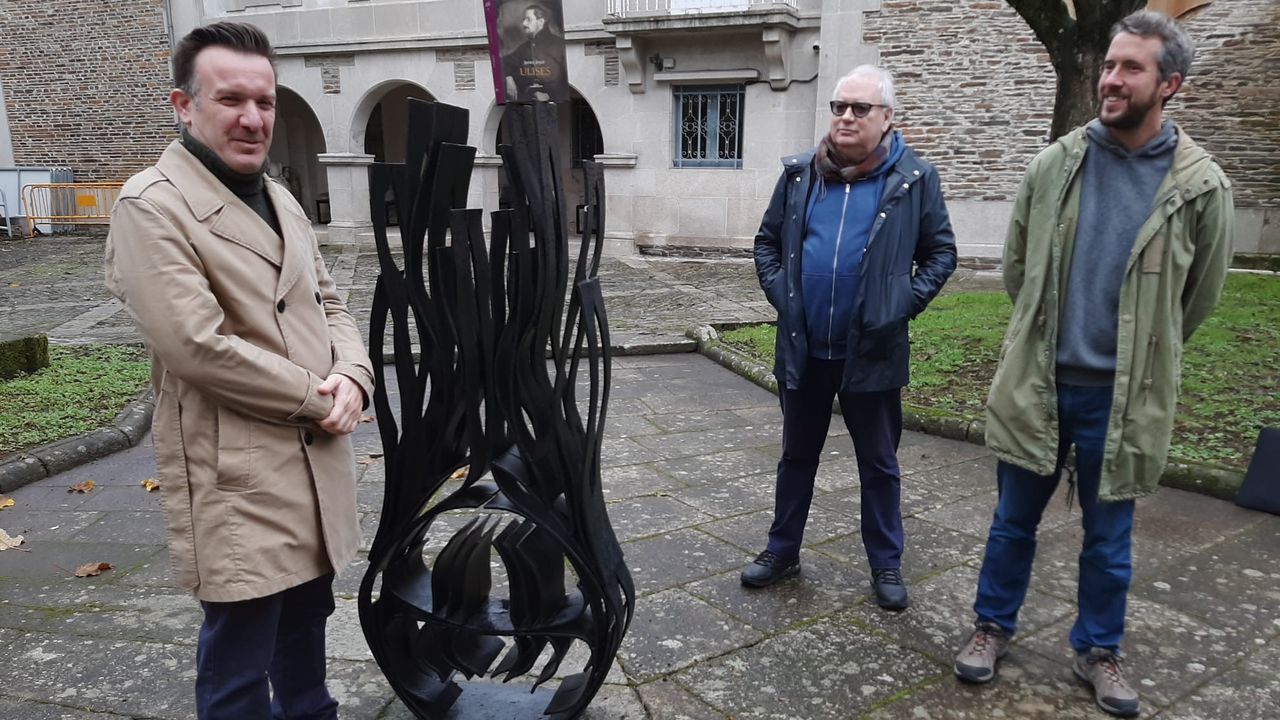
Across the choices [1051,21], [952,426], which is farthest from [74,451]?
[1051,21]

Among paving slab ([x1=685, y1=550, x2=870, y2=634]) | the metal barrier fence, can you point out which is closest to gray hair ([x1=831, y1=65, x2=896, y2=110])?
paving slab ([x1=685, y1=550, x2=870, y2=634])

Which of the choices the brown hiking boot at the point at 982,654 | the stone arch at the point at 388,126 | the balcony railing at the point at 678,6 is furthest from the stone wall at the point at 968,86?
the stone arch at the point at 388,126

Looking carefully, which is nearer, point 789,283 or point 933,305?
point 789,283

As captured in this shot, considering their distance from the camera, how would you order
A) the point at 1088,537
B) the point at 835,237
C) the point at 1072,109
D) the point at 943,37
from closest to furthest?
the point at 1088,537 < the point at 835,237 < the point at 1072,109 < the point at 943,37

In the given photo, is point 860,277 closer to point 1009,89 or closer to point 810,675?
point 810,675

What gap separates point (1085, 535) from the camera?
8.71 ft

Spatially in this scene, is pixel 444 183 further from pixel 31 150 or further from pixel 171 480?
pixel 31 150

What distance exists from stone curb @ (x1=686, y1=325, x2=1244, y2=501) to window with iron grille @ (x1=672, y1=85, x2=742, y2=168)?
24.3 feet

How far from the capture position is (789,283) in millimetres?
3104

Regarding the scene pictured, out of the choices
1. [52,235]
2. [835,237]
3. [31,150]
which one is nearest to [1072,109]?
[835,237]

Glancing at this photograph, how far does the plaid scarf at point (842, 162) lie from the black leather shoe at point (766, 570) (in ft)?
4.74

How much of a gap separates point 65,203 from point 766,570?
19548 mm

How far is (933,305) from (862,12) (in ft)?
19.8

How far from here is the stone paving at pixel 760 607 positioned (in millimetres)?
2631
